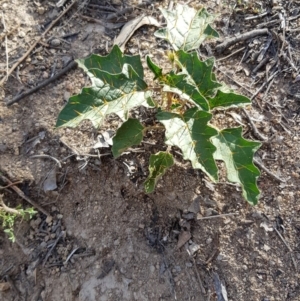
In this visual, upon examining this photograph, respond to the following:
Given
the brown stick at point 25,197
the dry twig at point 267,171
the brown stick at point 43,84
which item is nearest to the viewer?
the dry twig at point 267,171

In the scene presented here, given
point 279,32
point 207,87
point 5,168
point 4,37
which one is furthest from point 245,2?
point 5,168

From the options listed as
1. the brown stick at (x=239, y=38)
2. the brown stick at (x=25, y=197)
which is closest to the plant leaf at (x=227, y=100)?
the brown stick at (x=239, y=38)

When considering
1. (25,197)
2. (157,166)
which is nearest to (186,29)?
(157,166)

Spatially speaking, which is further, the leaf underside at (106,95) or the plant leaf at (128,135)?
the plant leaf at (128,135)

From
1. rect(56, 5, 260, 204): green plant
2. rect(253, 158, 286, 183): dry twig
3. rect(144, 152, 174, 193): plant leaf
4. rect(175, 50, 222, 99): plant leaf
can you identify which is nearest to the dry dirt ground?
rect(253, 158, 286, 183): dry twig

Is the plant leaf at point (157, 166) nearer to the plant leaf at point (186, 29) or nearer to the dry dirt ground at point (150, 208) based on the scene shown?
the dry dirt ground at point (150, 208)
